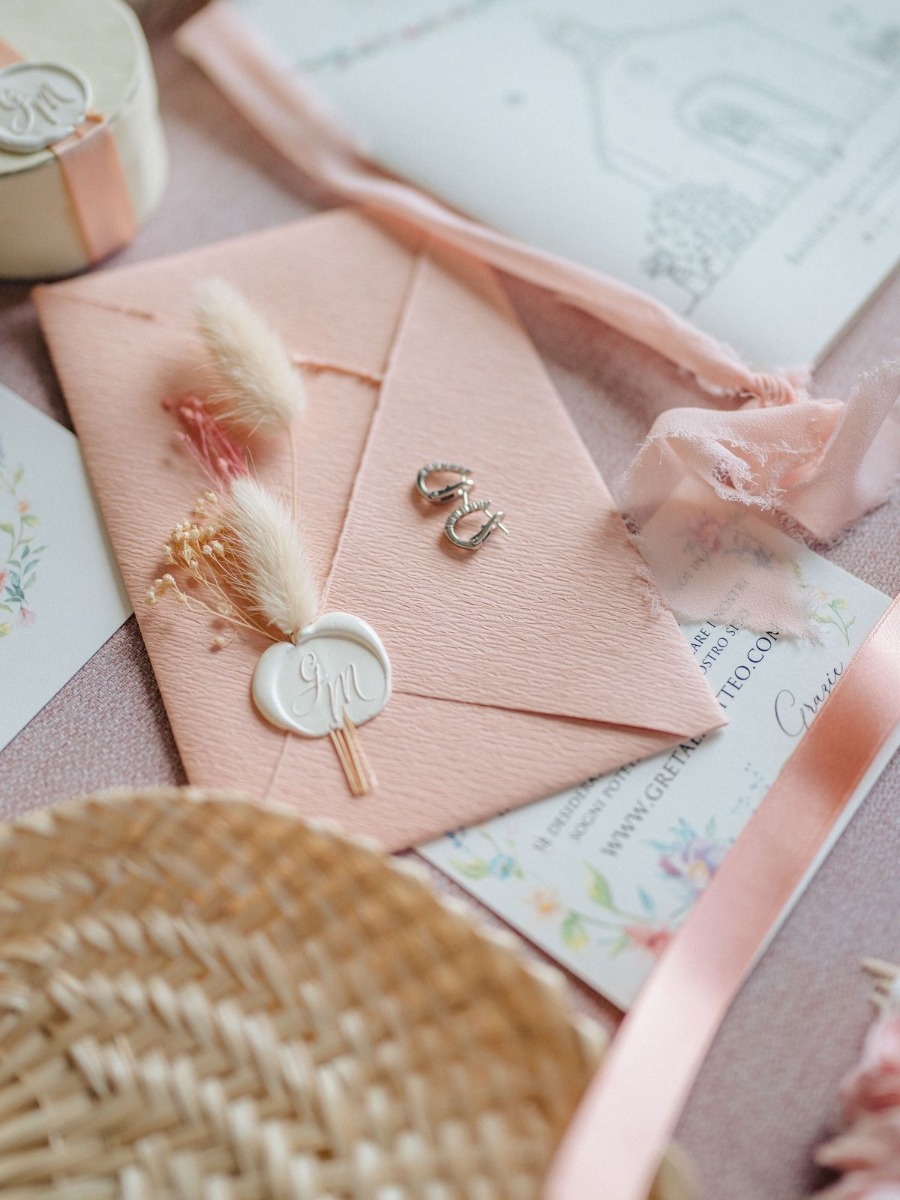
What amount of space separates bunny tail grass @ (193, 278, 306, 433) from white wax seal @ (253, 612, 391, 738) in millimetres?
148

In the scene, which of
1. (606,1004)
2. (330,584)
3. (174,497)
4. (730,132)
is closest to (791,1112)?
(606,1004)

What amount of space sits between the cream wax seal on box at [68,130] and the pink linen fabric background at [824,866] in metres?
0.05

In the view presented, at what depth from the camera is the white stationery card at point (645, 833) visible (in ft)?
1.77

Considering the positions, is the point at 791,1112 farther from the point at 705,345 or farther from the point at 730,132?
the point at 730,132

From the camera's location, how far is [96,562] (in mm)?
649

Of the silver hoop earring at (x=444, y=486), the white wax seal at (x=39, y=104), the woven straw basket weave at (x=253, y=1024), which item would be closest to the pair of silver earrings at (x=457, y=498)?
the silver hoop earring at (x=444, y=486)

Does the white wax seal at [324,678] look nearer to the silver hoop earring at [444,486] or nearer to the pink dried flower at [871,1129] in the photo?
the silver hoop earring at [444,486]

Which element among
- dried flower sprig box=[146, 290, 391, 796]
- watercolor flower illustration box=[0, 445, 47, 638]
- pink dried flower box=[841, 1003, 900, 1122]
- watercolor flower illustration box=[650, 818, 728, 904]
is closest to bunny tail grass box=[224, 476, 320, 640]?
dried flower sprig box=[146, 290, 391, 796]

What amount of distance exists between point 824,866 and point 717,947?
85mm

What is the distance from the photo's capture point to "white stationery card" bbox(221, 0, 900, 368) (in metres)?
0.73

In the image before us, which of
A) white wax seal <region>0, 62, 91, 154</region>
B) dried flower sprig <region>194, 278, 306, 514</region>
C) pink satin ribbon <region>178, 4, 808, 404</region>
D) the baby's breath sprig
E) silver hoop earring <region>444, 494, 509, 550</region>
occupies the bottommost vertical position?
the baby's breath sprig

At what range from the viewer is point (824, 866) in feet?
1.84

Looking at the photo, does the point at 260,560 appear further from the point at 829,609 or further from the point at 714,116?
the point at 714,116

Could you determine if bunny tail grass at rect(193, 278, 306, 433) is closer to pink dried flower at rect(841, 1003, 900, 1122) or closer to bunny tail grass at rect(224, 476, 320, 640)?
bunny tail grass at rect(224, 476, 320, 640)
